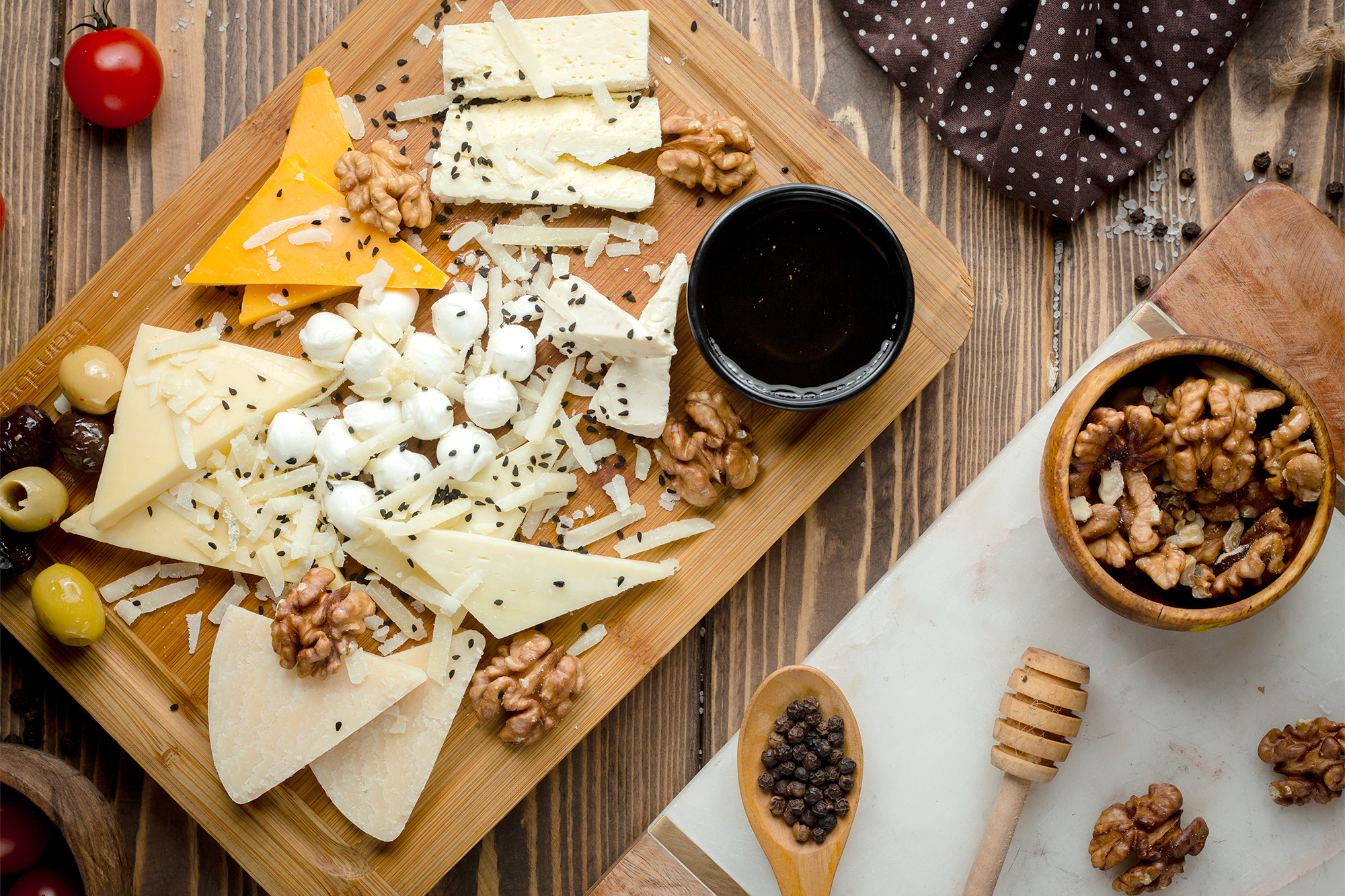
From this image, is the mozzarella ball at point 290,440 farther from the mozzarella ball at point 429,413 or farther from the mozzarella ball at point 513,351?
the mozzarella ball at point 513,351

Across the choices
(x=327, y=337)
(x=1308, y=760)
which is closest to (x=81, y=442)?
(x=327, y=337)

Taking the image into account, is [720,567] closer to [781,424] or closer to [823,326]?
[781,424]

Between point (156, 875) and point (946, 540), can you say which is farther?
point (156, 875)

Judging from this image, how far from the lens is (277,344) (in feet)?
5.71

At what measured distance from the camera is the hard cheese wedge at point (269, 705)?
1617 millimetres

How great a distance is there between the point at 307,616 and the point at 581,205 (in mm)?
945

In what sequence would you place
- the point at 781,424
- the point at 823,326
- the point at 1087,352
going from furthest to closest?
the point at 1087,352 → the point at 781,424 → the point at 823,326

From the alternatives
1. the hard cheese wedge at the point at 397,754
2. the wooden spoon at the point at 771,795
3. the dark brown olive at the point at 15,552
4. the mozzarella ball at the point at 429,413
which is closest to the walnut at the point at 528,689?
the hard cheese wedge at the point at 397,754

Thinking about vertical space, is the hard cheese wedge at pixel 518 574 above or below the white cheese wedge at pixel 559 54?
below

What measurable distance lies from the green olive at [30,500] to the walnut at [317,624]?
479 millimetres

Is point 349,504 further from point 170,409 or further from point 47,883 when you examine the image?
point 47,883

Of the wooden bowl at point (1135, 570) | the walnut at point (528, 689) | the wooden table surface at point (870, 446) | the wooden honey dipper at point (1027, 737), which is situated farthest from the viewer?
the wooden table surface at point (870, 446)

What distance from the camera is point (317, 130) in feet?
5.57

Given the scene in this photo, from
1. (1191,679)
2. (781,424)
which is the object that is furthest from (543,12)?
(1191,679)
